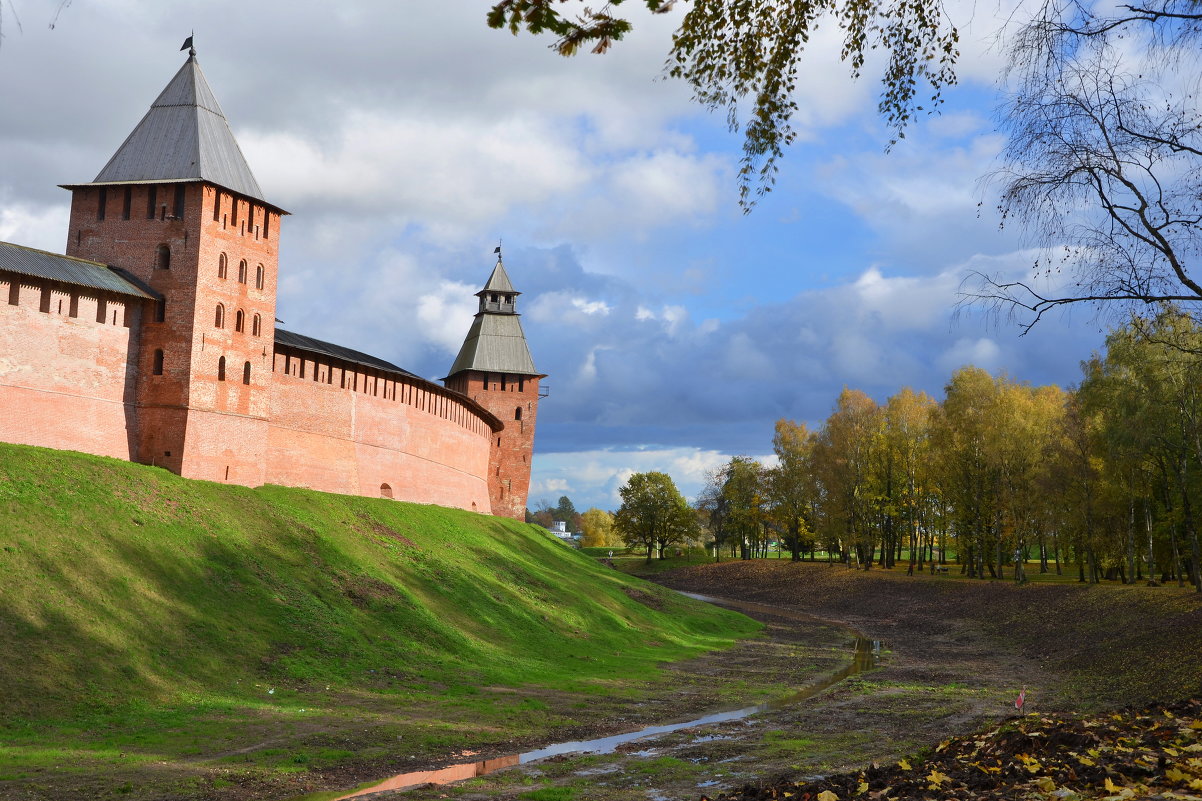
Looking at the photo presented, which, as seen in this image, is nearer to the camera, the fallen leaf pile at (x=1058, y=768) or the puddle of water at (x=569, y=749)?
the fallen leaf pile at (x=1058, y=768)

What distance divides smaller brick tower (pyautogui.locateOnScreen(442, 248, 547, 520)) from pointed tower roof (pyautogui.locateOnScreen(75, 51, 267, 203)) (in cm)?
2703

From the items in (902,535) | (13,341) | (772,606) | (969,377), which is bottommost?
(772,606)

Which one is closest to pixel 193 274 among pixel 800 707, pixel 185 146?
pixel 185 146

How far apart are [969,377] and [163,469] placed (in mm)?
41651

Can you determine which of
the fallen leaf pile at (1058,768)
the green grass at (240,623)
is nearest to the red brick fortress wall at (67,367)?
the green grass at (240,623)

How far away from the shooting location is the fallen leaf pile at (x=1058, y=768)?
7.58 metres

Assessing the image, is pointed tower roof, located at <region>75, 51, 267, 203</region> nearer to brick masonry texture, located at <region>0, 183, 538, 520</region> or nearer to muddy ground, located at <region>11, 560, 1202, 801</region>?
brick masonry texture, located at <region>0, 183, 538, 520</region>

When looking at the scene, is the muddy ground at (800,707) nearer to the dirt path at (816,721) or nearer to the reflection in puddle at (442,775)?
the dirt path at (816,721)

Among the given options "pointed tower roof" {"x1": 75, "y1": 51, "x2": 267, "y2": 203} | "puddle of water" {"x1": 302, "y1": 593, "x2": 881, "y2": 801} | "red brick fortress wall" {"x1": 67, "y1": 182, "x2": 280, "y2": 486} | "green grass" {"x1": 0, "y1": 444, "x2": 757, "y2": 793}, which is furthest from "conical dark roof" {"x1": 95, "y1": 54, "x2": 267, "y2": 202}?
"puddle of water" {"x1": 302, "y1": 593, "x2": 881, "y2": 801}

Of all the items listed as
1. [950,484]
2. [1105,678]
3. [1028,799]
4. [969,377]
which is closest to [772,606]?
[950,484]

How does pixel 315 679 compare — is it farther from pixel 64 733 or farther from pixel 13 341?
pixel 13 341

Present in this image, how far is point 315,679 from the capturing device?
20734mm

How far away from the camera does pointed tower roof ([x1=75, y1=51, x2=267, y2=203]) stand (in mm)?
31969

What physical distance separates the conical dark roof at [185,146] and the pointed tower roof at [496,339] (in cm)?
2688
